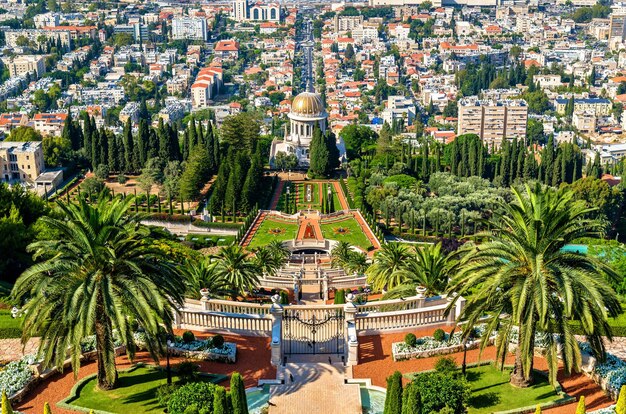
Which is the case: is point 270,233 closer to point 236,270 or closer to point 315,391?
point 236,270

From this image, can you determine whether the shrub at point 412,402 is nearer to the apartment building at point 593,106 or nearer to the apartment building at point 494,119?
the apartment building at point 494,119

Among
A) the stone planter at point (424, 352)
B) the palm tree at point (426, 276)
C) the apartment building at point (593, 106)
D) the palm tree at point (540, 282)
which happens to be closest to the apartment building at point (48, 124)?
the apartment building at point (593, 106)

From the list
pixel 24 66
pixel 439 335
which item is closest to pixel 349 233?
pixel 439 335

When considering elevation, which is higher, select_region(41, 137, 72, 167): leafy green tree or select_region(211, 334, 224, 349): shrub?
select_region(211, 334, 224, 349): shrub

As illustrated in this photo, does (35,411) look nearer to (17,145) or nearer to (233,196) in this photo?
(233,196)

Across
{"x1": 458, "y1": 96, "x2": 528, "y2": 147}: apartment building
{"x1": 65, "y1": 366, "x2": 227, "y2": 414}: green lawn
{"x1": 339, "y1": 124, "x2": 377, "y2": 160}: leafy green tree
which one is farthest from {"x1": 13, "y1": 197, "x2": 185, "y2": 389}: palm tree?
{"x1": 458, "y1": 96, "x2": 528, "y2": 147}: apartment building

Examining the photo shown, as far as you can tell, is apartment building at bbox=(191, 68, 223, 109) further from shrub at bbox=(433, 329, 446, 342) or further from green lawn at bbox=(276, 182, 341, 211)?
shrub at bbox=(433, 329, 446, 342)

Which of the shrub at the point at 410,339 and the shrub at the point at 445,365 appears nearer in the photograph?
the shrub at the point at 445,365
